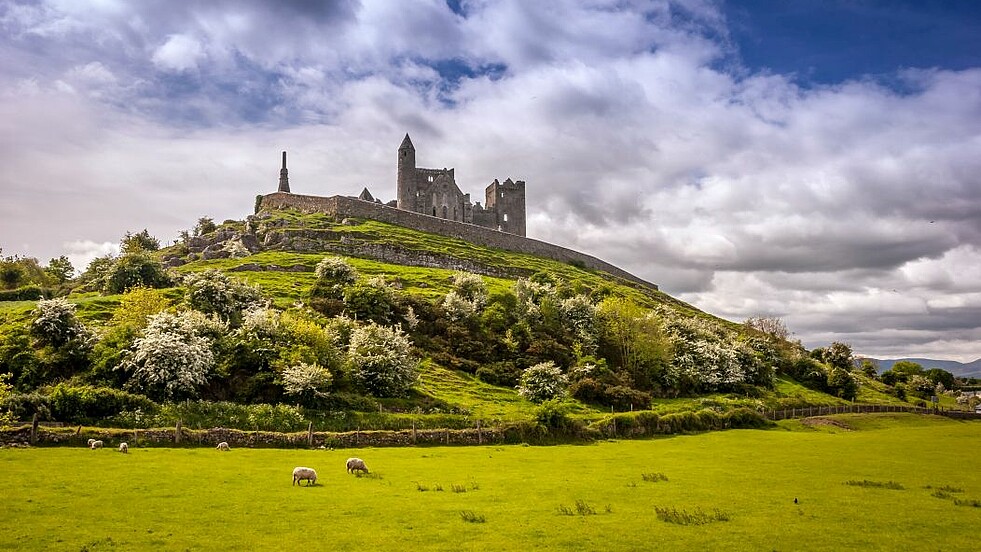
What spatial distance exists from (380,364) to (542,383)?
51.0ft

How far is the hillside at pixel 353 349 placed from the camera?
43.9m

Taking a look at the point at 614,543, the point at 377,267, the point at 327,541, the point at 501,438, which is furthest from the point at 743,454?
the point at 377,267

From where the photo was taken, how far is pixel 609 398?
61.8m

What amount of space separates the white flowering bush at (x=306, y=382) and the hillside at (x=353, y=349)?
Answer: 4.4 inches

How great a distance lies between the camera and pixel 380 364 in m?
52.9

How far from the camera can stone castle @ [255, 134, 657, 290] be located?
134 meters

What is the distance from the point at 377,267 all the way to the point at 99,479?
7918 centimetres

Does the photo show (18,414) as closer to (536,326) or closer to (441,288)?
(536,326)

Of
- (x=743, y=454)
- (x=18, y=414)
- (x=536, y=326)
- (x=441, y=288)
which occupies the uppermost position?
(x=441, y=288)

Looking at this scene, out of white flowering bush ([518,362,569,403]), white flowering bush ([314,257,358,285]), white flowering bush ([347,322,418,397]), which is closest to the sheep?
white flowering bush ([347,322,418,397])

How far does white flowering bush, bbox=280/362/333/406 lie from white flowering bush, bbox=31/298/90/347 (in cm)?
1536

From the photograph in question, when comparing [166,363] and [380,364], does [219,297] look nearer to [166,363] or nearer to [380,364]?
[166,363]

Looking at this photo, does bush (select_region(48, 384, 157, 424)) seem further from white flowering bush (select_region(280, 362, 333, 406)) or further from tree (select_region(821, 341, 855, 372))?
tree (select_region(821, 341, 855, 372))

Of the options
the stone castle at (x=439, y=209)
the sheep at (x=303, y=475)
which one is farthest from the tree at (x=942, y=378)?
the sheep at (x=303, y=475)
